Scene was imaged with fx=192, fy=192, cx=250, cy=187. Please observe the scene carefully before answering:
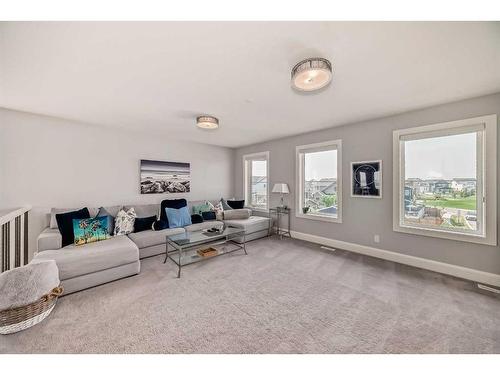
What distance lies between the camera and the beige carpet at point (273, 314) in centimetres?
147

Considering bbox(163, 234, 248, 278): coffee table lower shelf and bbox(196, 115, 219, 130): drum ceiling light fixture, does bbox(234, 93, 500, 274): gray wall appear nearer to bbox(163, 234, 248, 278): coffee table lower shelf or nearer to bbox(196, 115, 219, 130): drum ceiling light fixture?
bbox(163, 234, 248, 278): coffee table lower shelf

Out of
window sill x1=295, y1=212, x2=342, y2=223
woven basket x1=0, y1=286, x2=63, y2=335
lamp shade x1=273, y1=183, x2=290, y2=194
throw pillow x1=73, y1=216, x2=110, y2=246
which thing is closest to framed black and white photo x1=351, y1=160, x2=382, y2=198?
window sill x1=295, y1=212, x2=342, y2=223

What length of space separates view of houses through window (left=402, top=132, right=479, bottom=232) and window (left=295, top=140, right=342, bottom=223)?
41.6 inches

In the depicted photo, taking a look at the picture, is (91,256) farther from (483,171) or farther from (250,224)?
(483,171)

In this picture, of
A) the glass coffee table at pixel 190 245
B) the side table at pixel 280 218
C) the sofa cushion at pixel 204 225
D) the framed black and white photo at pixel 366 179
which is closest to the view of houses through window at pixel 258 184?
the side table at pixel 280 218

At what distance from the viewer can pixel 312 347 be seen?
4.76 feet

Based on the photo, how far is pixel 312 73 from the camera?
1.66 metres

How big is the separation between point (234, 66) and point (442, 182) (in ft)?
10.8

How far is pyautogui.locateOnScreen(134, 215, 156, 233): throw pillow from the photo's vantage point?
341 cm

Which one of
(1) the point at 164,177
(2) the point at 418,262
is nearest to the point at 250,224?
(1) the point at 164,177

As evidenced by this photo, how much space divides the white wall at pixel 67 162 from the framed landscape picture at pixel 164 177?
121 millimetres

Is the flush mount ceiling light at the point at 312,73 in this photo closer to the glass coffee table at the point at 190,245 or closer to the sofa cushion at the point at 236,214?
the glass coffee table at the point at 190,245

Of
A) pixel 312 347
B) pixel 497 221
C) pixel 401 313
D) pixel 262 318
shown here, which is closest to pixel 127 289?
pixel 262 318
